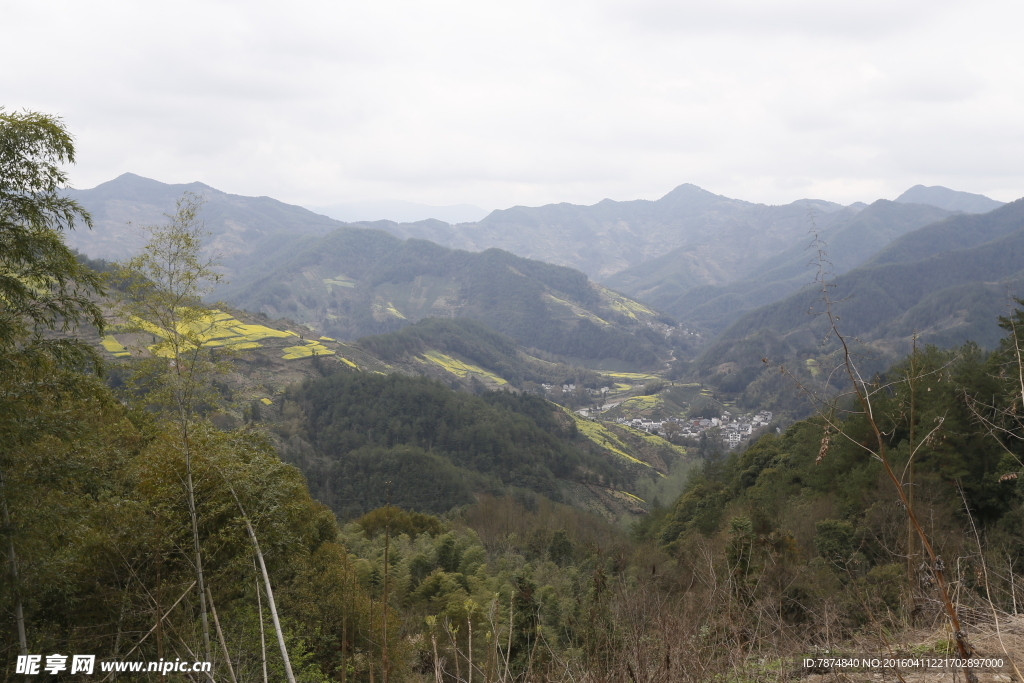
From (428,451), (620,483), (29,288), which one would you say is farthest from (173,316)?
(620,483)

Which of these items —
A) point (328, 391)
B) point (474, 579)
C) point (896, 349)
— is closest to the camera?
point (474, 579)

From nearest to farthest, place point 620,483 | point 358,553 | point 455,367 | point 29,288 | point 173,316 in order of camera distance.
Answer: point 29,288
point 173,316
point 358,553
point 620,483
point 455,367

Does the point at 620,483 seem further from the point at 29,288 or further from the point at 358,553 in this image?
the point at 29,288

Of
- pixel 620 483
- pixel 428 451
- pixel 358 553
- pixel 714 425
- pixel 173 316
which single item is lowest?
pixel 620 483

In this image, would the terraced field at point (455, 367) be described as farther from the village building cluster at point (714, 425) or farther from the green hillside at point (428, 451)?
the green hillside at point (428, 451)

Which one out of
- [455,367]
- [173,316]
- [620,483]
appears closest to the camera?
[173,316]

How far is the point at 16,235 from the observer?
8516 mm

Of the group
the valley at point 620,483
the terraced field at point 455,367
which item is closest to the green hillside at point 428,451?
the valley at point 620,483

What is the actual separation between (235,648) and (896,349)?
227m

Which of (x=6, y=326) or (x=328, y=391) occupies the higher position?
(x=6, y=326)

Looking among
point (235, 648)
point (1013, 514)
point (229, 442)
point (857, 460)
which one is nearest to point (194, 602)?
point (235, 648)

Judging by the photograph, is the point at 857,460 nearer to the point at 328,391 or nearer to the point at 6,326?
the point at 6,326

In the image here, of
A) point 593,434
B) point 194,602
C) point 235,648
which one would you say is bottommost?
point 593,434

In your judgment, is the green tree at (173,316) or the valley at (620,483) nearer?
the valley at (620,483)
